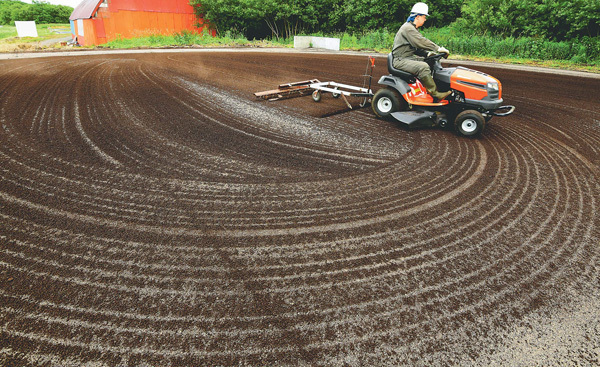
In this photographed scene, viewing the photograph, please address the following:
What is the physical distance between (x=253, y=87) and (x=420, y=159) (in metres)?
5.47

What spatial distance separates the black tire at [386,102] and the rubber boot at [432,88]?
631 mm

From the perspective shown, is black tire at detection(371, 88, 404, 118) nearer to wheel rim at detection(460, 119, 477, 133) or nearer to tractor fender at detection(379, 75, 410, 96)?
tractor fender at detection(379, 75, 410, 96)

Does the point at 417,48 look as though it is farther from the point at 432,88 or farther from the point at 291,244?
the point at 291,244

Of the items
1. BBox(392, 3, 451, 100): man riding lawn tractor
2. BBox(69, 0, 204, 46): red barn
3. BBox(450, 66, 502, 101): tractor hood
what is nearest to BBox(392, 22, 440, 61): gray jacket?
BBox(392, 3, 451, 100): man riding lawn tractor

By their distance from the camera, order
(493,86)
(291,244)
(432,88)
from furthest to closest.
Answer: (432,88) < (493,86) < (291,244)

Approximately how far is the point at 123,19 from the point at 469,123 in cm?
Answer: 2670

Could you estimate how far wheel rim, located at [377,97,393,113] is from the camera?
6061 mm

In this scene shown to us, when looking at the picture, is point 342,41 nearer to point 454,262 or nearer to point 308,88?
point 308,88

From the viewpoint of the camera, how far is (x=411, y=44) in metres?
5.43

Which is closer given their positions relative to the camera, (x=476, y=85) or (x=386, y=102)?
(x=476, y=85)

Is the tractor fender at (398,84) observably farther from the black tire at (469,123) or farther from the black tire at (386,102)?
the black tire at (469,123)

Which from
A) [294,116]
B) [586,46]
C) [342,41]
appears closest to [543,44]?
[586,46]

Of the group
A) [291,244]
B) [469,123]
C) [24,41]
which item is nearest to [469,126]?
[469,123]

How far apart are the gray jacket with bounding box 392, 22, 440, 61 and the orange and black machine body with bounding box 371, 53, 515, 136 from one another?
7.3 inches
